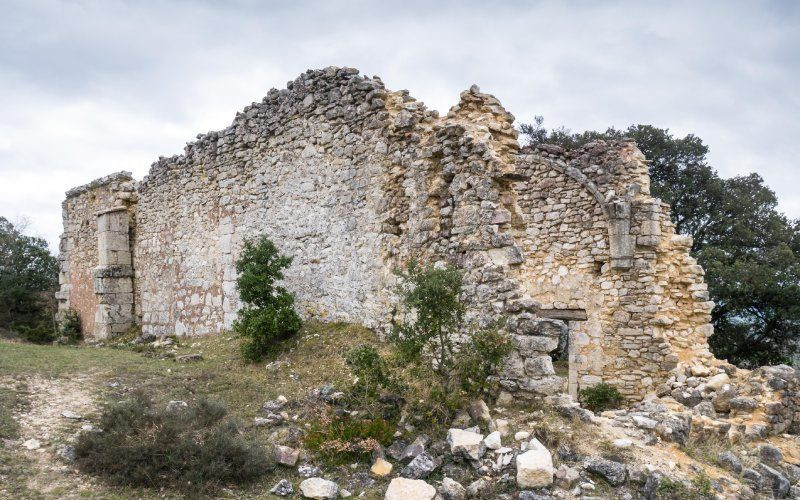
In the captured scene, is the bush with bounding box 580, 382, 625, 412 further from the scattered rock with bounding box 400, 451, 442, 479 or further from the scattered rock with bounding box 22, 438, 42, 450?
the scattered rock with bounding box 22, 438, 42, 450

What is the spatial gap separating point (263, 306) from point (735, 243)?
16745mm

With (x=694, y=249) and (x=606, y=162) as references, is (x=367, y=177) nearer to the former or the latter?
(x=606, y=162)

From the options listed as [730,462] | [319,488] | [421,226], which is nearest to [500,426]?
[319,488]

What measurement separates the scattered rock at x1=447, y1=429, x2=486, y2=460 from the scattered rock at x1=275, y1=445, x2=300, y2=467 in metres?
1.27

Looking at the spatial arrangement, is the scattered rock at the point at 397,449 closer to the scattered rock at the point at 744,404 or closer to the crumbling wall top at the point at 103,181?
the scattered rock at the point at 744,404

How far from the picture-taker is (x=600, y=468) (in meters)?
4.15

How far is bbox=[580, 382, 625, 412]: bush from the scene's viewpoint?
9.41 meters

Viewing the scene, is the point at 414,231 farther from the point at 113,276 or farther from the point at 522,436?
the point at 113,276

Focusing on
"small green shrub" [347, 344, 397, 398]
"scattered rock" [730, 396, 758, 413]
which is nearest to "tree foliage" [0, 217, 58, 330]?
"small green shrub" [347, 344, 397, 398]

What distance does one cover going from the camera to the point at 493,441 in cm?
442

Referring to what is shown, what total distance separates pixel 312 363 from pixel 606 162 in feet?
22.5

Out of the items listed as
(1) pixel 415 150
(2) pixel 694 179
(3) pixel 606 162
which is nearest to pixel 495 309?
(1) pixel 415 150

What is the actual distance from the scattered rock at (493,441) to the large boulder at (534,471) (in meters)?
0.31

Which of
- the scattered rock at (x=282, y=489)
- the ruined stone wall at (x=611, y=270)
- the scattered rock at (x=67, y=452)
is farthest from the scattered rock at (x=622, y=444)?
the ruined stone wall at (x=611, y=270)
